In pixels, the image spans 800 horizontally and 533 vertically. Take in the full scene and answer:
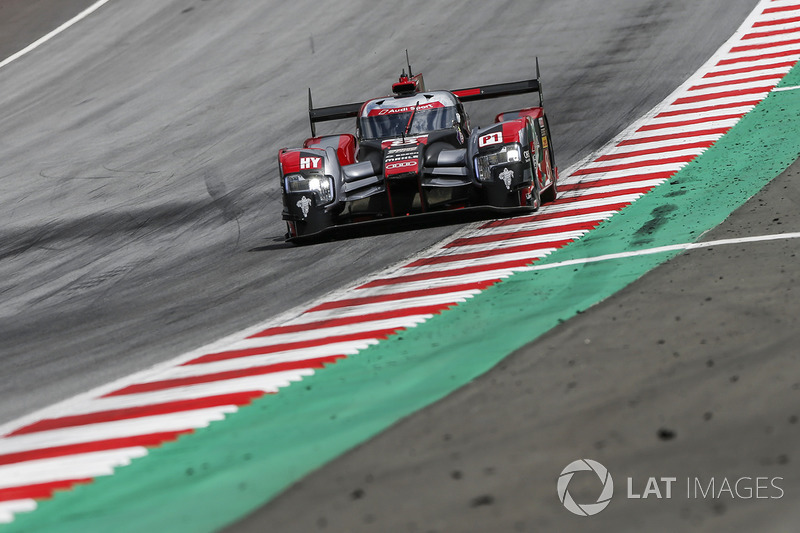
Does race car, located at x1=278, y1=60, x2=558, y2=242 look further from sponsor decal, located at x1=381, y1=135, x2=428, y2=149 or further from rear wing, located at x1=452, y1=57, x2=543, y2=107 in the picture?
rear wing, located at x1=452, y1=57, x2=543, y2=107

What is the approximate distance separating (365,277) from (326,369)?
3.27 metres

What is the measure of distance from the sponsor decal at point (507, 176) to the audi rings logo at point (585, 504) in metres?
7.31

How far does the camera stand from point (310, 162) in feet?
42.3

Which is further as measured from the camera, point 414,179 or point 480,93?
point 480,93

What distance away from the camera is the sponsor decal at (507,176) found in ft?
41.4

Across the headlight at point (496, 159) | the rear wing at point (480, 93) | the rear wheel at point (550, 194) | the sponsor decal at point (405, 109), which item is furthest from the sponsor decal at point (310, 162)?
the rear wheel at point (550, 194)

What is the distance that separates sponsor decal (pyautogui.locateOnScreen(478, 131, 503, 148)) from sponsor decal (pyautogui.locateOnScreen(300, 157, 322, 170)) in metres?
1.95

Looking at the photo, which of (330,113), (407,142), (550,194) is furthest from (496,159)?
(330,113)

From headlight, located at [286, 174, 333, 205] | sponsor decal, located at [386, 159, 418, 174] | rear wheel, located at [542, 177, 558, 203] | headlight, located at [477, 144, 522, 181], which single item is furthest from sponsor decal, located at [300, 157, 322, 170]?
rear wheel, located at [542, 177, 558, 203]

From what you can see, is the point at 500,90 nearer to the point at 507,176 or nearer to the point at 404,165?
the point at 507,176

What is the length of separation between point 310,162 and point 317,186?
1.18ft

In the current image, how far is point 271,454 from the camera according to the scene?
644 centimetres

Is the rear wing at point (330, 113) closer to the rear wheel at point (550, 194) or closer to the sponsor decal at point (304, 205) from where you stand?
the sponsor decal at point (304, 205)

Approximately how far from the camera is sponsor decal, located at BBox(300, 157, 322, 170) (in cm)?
1286
